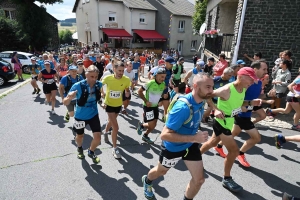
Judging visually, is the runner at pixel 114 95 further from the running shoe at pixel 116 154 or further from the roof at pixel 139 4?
the roof at pixel 139 4

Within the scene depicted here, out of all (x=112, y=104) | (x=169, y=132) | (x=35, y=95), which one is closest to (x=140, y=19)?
(x=35, y=95)

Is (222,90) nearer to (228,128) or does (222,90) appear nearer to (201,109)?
(228,128)

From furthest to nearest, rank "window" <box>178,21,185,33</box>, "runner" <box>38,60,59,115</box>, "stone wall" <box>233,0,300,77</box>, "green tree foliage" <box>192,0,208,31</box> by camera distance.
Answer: "window" <box>178,21,185,33</box>
"green tree foliage" <box>192,0,208,31</box>
"stone wall" <box>233,0,300,77</box>
"runner" <box>38,60,59,115</box>

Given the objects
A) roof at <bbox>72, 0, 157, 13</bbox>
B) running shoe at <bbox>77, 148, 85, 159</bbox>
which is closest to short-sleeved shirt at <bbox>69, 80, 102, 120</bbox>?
running shoe at <bbox>77, 148, 85, 159</bbox>

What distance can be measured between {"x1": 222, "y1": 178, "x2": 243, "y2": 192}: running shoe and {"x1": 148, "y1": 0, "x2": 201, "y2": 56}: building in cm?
2893

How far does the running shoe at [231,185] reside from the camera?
11.4 ft

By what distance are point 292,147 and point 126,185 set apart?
4.19 metres

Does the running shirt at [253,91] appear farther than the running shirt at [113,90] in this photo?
No

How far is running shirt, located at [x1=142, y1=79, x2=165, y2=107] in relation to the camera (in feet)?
15.4

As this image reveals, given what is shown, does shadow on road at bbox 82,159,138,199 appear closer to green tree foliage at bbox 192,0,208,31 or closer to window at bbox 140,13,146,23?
green tree foliage at bbox 192,0,208,31

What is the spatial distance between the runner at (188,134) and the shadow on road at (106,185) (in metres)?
0.62

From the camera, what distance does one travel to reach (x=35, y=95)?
31.9 feet

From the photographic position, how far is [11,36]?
79.4 feet

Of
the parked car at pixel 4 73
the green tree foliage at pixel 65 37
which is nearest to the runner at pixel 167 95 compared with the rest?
the parked car at pixel 4 73
